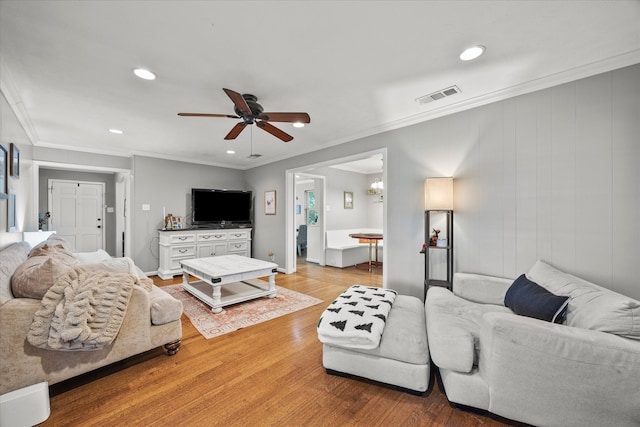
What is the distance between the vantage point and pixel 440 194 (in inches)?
107

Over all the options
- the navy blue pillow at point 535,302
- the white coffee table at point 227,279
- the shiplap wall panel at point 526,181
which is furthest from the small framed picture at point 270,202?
the navy blue pillow at point 535,302

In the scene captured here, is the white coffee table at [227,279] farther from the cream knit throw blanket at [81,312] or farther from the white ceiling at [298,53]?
the white ceiling at [298,53]

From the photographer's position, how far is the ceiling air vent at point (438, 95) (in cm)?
244

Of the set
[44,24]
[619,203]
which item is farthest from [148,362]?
[619,203]

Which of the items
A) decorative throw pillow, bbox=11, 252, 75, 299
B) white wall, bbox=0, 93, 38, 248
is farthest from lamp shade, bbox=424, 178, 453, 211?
white wall, bbox=0, 93, 38, 248

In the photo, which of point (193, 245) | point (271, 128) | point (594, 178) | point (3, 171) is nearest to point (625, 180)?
point (594, 178)

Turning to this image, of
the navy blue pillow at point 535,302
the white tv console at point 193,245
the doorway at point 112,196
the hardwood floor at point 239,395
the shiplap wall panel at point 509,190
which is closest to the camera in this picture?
the hardwood floor at point 239,395

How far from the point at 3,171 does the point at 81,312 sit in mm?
1786

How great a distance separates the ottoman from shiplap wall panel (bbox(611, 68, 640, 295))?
163 centimetres

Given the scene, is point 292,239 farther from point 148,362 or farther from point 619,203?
point 619,203

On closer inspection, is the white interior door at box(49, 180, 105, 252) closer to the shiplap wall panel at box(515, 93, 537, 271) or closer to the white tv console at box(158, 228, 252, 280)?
the white tv console at box(158, 228, 252, 280)

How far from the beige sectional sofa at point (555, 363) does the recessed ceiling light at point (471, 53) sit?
179 centimetres

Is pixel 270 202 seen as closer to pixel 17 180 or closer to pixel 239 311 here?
pixel 239 311

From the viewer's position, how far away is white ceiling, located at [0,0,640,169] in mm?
1508
